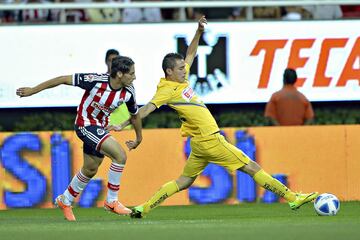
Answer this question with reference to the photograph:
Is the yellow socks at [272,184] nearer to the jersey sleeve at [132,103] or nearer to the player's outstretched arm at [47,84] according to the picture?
the jersey sleeve at [132,103]

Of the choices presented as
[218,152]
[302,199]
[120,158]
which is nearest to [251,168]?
[218,152]

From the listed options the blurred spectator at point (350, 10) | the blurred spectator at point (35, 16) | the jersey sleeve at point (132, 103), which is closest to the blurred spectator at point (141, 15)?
the blurred spectator at point (35, 16)

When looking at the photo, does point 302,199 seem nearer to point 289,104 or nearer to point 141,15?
point 289,104

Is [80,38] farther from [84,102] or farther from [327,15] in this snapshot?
[84,102]

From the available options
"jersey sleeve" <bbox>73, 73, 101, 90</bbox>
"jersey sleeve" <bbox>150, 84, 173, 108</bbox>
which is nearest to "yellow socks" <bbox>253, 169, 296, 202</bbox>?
"jersey sleeve" <bbox>150, 84, 173, 108</bbox>

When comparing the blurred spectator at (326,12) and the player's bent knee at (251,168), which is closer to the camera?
the player's bent knee at (251,168)

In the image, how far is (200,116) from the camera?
555 inches

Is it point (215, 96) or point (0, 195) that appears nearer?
point (0, 195)

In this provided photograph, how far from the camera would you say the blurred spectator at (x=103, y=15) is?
70.9 ft

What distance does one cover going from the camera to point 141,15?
21688 millimetres

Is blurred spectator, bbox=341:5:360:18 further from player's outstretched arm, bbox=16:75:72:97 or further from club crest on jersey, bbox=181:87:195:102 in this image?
player's outstretched arm, bbox=16:75:72:97

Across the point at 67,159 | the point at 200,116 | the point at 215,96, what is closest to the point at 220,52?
the point at 215,96

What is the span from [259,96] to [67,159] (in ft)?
16.7

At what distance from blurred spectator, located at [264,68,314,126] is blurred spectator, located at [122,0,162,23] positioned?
3988 mm
